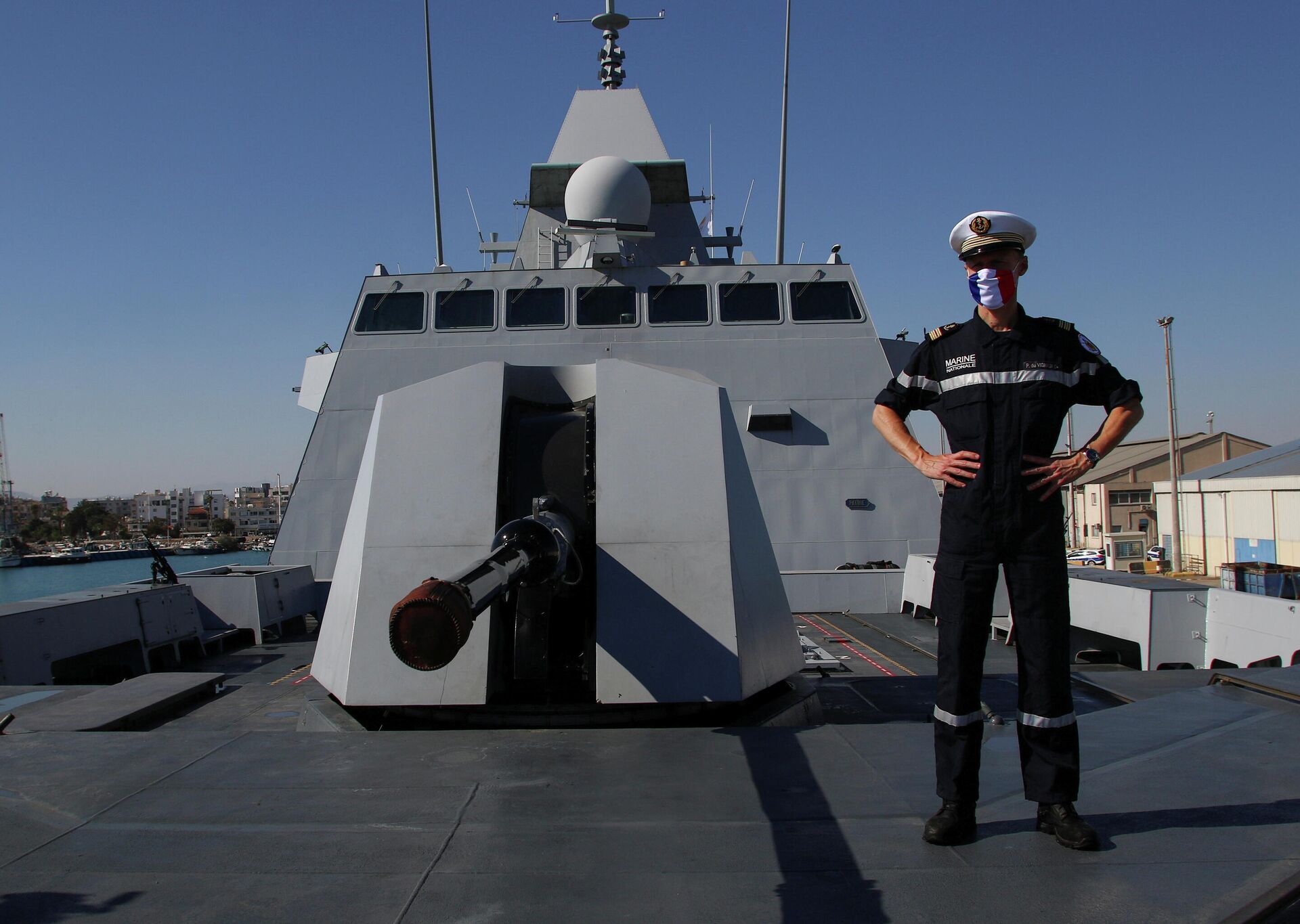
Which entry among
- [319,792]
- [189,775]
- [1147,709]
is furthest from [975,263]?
[189,775]

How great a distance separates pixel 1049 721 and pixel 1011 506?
1.65 ft

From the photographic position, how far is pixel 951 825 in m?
2.00

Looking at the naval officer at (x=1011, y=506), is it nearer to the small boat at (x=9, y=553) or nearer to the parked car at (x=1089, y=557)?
the parked car at (x=1089, y=557)

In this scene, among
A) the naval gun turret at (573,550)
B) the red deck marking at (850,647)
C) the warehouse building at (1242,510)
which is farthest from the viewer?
the warehouse building at (1242,510)

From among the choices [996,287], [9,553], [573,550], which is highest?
[996,287]

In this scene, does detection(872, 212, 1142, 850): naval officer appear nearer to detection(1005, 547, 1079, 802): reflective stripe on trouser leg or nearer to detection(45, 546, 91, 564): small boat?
detection(1005, 547, 1079, 802): reflective stripe on trouser leg

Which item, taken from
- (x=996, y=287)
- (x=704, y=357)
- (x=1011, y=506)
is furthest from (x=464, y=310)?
(x=1011, y=506)

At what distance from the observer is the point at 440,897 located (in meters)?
1.77

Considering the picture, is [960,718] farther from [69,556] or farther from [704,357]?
[69,556]

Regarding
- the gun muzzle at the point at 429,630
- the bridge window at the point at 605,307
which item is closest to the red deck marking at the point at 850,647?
the gun muzzle at the point at 429,630

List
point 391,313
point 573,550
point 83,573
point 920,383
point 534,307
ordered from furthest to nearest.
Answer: point 83,573
point 391,313
point 534,307
point 573,550
point 920,383

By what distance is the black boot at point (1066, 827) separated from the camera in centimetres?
194

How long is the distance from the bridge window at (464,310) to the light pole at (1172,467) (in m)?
21.7

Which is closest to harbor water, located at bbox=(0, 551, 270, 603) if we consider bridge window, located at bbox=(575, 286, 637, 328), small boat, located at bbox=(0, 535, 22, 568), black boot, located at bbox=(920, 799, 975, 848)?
small boat, located at bbox=(0, 535, 22, 568)
